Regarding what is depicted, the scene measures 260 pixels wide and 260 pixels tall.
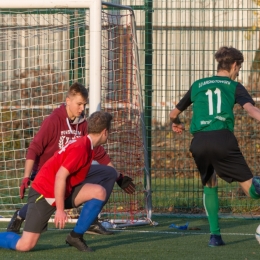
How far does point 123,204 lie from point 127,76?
1.45 m

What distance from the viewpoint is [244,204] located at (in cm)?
953

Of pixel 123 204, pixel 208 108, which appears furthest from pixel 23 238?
pixel 123 204

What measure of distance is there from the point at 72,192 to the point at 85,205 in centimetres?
18

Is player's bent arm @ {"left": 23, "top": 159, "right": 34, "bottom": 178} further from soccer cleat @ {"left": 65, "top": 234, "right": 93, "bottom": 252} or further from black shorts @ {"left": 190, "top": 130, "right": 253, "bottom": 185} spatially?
black shorts @ {"left": 190, "top": 130, "right": 253, "bottom": 185}

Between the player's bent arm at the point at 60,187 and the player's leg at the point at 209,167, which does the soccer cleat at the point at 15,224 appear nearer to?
the player's bent arm at the point at 60,187

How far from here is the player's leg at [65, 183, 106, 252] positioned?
247 inches

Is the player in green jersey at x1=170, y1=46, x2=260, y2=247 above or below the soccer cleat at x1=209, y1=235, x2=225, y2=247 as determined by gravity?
above

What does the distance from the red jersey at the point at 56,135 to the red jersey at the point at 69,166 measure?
90 centimetres

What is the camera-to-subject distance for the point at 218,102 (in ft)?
21.7

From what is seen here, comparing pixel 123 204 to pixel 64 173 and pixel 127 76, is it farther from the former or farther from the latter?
pixel 64 173

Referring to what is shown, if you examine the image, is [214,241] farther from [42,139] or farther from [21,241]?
[42,139]

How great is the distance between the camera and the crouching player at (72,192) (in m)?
6.14

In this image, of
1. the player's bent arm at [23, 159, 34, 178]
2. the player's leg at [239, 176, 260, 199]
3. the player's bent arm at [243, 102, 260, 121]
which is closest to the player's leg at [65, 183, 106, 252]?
the player's bent arm at [23, 159, 34, 178]

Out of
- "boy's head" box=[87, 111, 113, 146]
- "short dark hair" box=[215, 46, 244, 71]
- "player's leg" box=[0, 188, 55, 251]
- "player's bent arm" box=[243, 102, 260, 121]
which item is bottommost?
"player's leg" box=[0, 188, 55, 251]
